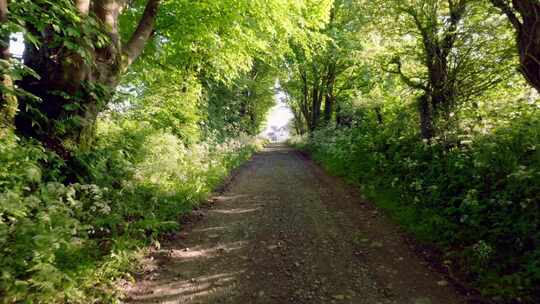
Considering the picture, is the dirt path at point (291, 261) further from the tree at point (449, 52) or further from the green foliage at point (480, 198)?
the tree at point (449, 52)

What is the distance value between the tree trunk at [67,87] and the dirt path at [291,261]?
2.80 metres

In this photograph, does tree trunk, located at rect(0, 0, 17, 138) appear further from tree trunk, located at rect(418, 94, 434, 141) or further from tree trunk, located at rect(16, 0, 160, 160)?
tree trunk, located at rect(418, 94, 434, 141)

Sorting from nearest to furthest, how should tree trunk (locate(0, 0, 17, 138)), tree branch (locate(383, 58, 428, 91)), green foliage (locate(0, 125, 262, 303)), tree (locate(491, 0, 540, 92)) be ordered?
green foliage (locate(0, 125, 262, 303)) < tree trunk (locate(0, 0, 17, 138)) < tree (locate(491, 0, 540, 92)) < tree branch (locate(383, 58, 428, 91))

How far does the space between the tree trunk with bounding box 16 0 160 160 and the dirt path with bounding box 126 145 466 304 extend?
2804 millimetres

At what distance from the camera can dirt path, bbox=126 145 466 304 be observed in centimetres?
401

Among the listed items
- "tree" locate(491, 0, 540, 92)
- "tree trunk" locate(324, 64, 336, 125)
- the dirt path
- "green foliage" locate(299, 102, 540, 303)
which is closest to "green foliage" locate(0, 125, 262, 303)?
the dirt path

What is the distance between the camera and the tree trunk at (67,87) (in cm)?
515

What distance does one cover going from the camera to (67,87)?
5.38m

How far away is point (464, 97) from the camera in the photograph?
9.05 m

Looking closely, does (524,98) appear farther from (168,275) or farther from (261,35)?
(168,275)

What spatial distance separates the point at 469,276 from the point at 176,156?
25.0 feet

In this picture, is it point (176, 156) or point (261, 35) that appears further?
point (261, 35)

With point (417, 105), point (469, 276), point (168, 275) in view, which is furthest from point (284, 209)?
point (417, 105)

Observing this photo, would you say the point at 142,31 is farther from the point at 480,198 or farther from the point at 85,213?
the point at 480,198
